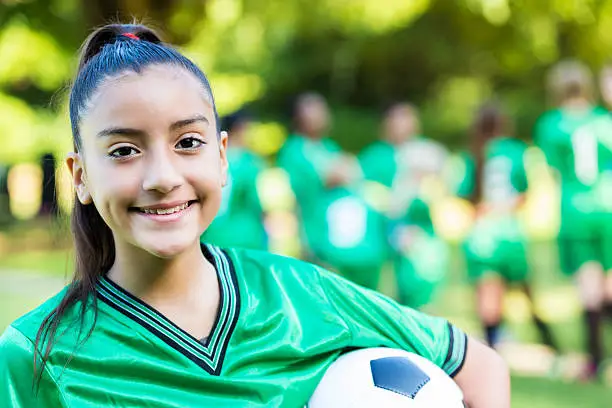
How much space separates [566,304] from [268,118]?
11.9 metres

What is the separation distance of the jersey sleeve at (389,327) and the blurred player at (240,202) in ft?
14.2

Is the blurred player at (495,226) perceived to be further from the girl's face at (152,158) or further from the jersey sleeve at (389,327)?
the girl's face at (152,158)

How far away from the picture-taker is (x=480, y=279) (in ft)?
20.6

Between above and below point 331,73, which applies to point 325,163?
below

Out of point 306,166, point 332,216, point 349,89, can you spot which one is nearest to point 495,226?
point 332,216

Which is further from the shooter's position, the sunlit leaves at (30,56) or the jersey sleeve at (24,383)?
the sunlit leaves at (30,56)

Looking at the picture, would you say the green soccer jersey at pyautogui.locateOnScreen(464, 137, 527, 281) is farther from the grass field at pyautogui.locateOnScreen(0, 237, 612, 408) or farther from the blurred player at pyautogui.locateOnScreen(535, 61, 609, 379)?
the grass field at pyautogui.locateOnScreen(0, 237, 612, 408)

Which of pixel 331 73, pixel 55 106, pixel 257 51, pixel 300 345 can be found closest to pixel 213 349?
pixel 300 345

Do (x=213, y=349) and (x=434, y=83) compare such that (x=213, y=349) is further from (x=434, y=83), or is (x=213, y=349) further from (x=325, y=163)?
(x=434, y=83)

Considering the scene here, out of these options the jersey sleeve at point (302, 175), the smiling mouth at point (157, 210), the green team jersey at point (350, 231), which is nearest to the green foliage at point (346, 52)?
the jersey sleeve at point (302, 175)

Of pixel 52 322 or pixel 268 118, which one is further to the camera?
pixel 268 118

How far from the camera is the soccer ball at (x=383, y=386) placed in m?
2.06

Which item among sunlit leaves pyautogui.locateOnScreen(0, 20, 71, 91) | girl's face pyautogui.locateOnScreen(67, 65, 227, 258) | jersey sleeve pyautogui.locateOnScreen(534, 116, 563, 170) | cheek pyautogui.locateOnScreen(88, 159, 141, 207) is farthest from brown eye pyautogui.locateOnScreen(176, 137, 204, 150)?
sunlit leaves pyautogui.locateOnScreen(0, 20, 71, 91)

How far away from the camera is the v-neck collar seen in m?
1.96
